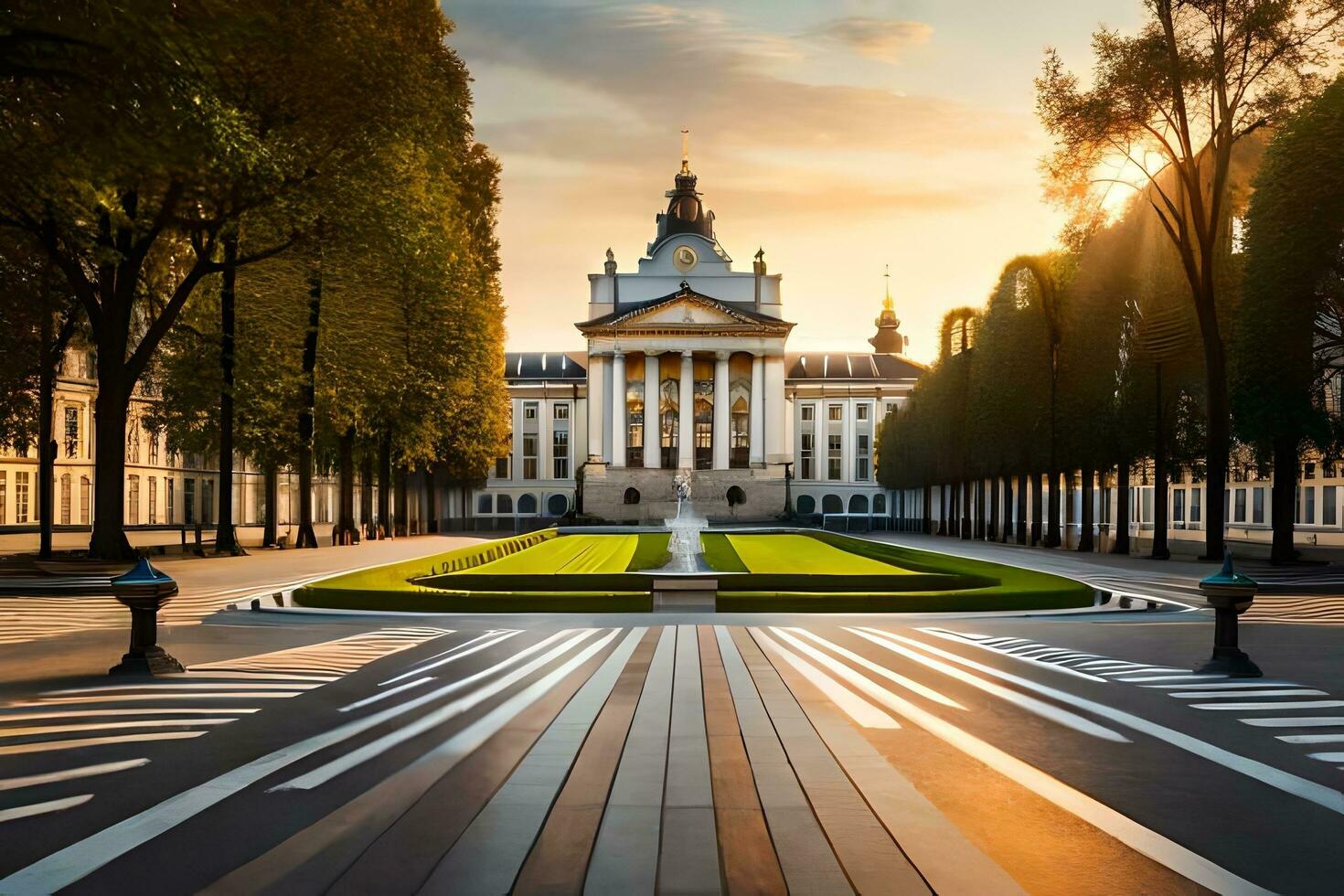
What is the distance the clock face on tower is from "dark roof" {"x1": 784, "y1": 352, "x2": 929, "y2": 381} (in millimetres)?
16541

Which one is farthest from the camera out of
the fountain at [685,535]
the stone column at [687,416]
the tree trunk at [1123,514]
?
the stone column at [687,416]

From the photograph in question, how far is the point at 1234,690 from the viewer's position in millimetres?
10453

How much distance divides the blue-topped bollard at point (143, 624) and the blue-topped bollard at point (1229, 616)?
1083cm

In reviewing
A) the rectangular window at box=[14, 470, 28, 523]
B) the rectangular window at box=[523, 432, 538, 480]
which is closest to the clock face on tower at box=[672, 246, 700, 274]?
the rectangular window at box=[523, 432, 538, 480]

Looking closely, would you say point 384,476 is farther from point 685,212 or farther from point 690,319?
point 685,212

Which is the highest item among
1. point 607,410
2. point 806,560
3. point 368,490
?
point 607,410

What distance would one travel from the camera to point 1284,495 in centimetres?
3155

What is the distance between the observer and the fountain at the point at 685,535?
1239 inches

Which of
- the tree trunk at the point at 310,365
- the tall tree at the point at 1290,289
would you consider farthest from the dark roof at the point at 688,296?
the tall tree at the point at 1290,289

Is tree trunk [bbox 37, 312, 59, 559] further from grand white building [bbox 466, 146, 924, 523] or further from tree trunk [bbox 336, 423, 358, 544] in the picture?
grand white building [bbox 466, 146, 924, 523]

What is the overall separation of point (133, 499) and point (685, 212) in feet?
208

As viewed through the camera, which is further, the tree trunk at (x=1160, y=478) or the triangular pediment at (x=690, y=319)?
the triangular pediment at (x=690, y=319)

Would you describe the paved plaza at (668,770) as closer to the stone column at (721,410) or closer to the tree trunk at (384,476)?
the tree trunk at (384,476)

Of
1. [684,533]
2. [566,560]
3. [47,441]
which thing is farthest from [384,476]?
[47,441]
